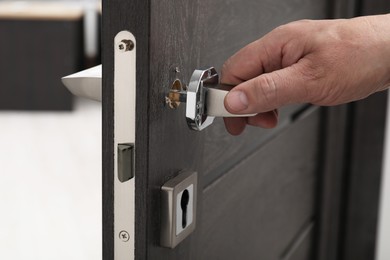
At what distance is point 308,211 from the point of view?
141 cm

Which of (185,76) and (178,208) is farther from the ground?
(185,76)

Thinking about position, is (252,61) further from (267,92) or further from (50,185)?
(50,185)

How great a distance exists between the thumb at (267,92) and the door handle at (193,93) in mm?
12

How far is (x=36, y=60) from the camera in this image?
421 cm

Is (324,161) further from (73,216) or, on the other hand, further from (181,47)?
(73,216)

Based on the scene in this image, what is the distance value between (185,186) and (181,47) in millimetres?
134

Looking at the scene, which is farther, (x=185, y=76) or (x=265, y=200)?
(x=265, y=200)

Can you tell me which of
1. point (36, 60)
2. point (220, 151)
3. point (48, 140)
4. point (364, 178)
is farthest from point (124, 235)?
point (36, 60)

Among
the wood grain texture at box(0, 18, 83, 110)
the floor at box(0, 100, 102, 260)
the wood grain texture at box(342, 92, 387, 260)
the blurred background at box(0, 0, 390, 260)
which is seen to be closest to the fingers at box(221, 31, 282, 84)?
the wood grain texture at box(342, 92, 387, 260)

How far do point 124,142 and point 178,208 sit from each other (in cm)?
10

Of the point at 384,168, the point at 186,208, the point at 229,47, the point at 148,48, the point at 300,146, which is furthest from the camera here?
the point at 384,168

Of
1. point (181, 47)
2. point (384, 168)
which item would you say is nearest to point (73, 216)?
point (384, 168)

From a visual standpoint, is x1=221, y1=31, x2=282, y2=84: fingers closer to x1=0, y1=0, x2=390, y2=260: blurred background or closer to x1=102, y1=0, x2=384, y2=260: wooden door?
x1=102, y1=0, x2=384, y2=260: wooden door

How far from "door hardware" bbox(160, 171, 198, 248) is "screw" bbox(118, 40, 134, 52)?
13 cm
